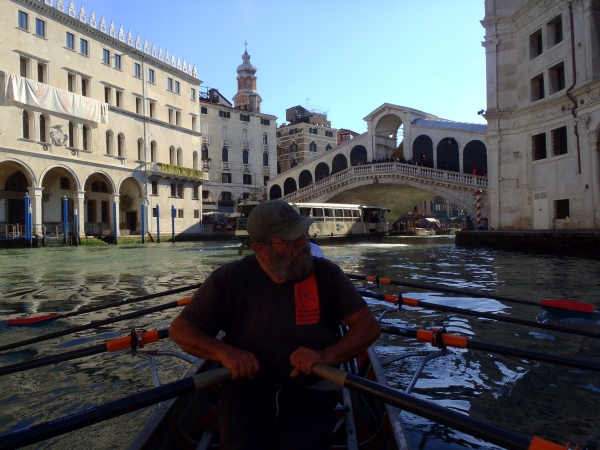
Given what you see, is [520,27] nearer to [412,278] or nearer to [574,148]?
[574,148]

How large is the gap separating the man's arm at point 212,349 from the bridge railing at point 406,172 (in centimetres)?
2915

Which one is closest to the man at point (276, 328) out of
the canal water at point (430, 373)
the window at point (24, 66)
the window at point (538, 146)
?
the canal water at point (430, 373)

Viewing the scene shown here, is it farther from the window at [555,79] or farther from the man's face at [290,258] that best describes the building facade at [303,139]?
the man's face at [290,258]

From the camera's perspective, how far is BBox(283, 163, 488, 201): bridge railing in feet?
98.2

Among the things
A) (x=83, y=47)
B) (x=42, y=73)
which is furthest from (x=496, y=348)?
(x=83, y=47)

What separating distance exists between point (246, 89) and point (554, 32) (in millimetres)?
41905

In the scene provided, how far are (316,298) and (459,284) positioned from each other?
27.6 feet

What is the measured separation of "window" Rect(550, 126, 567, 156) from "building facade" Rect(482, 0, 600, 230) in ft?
0.12

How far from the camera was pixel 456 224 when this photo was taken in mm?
61344

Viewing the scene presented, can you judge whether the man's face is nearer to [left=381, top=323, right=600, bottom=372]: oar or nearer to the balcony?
[left=381, top=323, right=600, bottom=372]: oar

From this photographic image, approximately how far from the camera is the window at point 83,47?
29936 mm

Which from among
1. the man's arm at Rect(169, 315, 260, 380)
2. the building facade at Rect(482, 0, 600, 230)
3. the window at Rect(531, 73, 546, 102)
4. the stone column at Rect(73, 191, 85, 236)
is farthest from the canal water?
the stone column at Rect(73, 191, 85, 236)

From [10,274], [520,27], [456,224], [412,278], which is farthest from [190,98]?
[456,224]

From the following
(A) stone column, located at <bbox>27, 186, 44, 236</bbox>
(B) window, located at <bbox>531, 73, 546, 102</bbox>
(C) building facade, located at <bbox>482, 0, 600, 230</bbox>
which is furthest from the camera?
(A) stone column, located at <bbox>27, 186, 44, 236</bbox>
